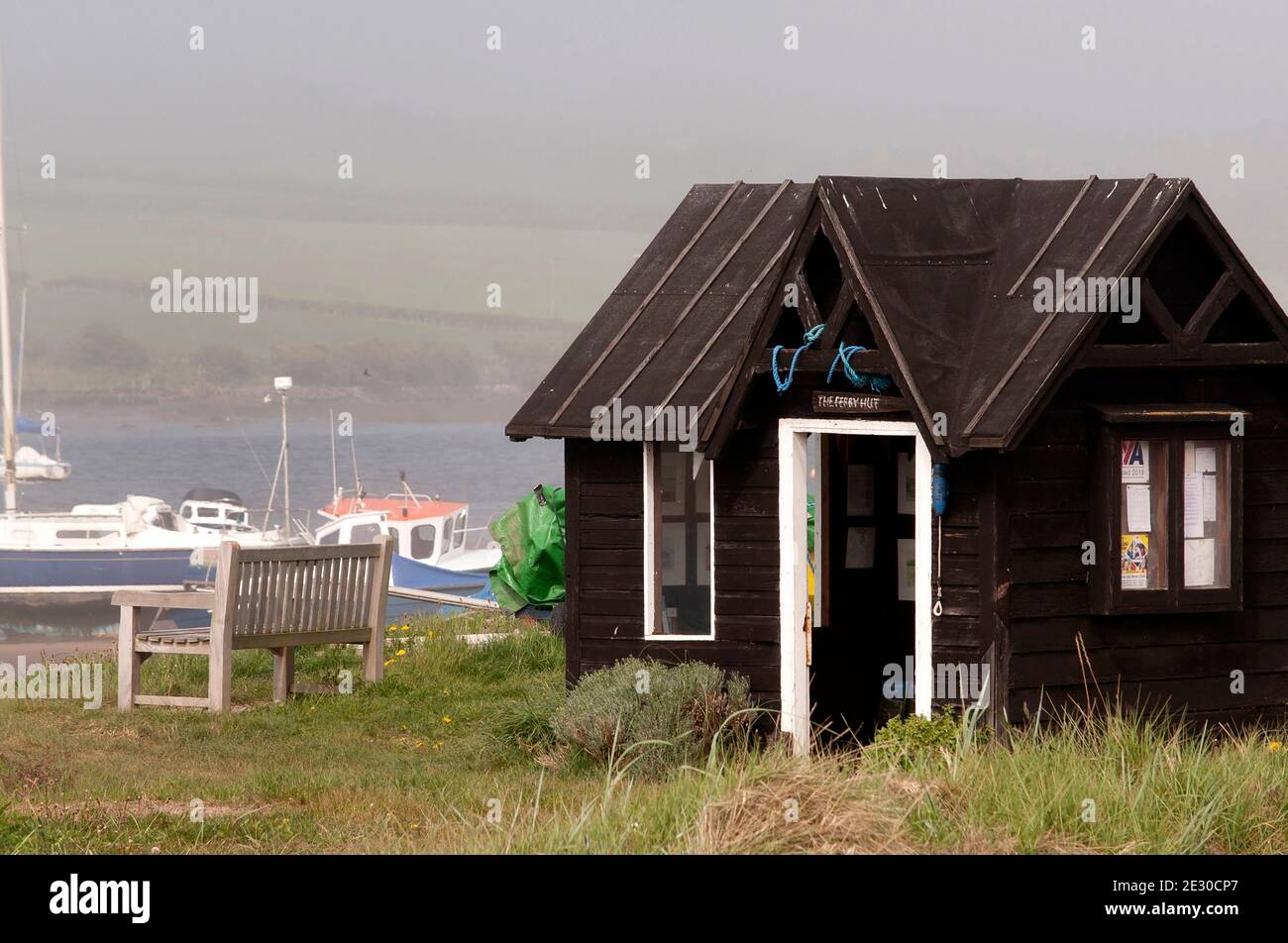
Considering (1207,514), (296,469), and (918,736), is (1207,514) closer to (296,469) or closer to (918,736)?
(918,736)

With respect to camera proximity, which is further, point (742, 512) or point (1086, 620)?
point (742, 512)

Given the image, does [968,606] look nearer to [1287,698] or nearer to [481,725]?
[1287,698]

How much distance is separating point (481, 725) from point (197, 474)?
11980 cm

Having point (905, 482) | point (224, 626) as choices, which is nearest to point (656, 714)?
point (905, 482)

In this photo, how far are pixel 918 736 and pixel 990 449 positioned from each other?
1.79 meters

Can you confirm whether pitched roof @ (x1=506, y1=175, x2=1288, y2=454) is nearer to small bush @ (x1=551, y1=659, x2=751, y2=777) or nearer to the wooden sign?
the wooden sign

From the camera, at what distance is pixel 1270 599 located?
10930 millimetres

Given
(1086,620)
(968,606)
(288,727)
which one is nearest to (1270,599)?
(1086,620)

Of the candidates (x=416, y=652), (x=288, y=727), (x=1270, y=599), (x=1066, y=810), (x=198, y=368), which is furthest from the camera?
(x=198, y=368)

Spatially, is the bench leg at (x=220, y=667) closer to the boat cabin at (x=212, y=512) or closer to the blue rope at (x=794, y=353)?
the blue rope at (x=794, y=353)

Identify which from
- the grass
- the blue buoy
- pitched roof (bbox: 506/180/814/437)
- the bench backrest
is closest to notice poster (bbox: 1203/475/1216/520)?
the grass

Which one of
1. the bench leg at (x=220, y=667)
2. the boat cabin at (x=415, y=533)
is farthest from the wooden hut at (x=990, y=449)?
the boat cabin at (x=415, y=533)

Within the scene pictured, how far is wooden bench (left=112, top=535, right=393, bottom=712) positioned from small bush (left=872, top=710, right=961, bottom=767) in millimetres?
5280
